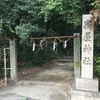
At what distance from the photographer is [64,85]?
6414 millimetres

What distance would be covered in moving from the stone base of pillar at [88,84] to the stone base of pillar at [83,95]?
0.46 ft

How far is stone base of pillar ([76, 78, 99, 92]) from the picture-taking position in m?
4.85

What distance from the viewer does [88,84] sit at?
193 inches

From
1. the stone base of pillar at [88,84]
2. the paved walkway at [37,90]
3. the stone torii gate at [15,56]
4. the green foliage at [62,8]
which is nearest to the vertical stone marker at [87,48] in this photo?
the stone base of pillar at [88,84]

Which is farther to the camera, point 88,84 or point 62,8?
point 62,8

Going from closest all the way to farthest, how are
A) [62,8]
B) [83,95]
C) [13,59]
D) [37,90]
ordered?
1. [83,95]
2. [62,8]
3. [37,90]
4. [13,59]

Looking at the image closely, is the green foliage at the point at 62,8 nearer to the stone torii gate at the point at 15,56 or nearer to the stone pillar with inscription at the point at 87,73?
the stone pillar with inscription at the point at 87,73

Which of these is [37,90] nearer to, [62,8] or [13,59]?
[13,59]

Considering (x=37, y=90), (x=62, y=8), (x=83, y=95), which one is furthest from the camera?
(x=37, y=90)

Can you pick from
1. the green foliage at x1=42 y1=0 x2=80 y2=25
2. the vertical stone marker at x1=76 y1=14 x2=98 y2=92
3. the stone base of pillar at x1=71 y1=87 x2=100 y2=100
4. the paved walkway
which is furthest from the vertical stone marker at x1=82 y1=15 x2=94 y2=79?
the paved walkway

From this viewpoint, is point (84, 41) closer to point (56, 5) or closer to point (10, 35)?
point (56, 5)

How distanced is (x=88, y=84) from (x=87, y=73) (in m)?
0.34

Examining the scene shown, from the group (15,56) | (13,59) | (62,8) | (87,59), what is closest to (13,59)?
(13,59)

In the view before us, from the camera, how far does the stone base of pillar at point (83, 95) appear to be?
4.76m
